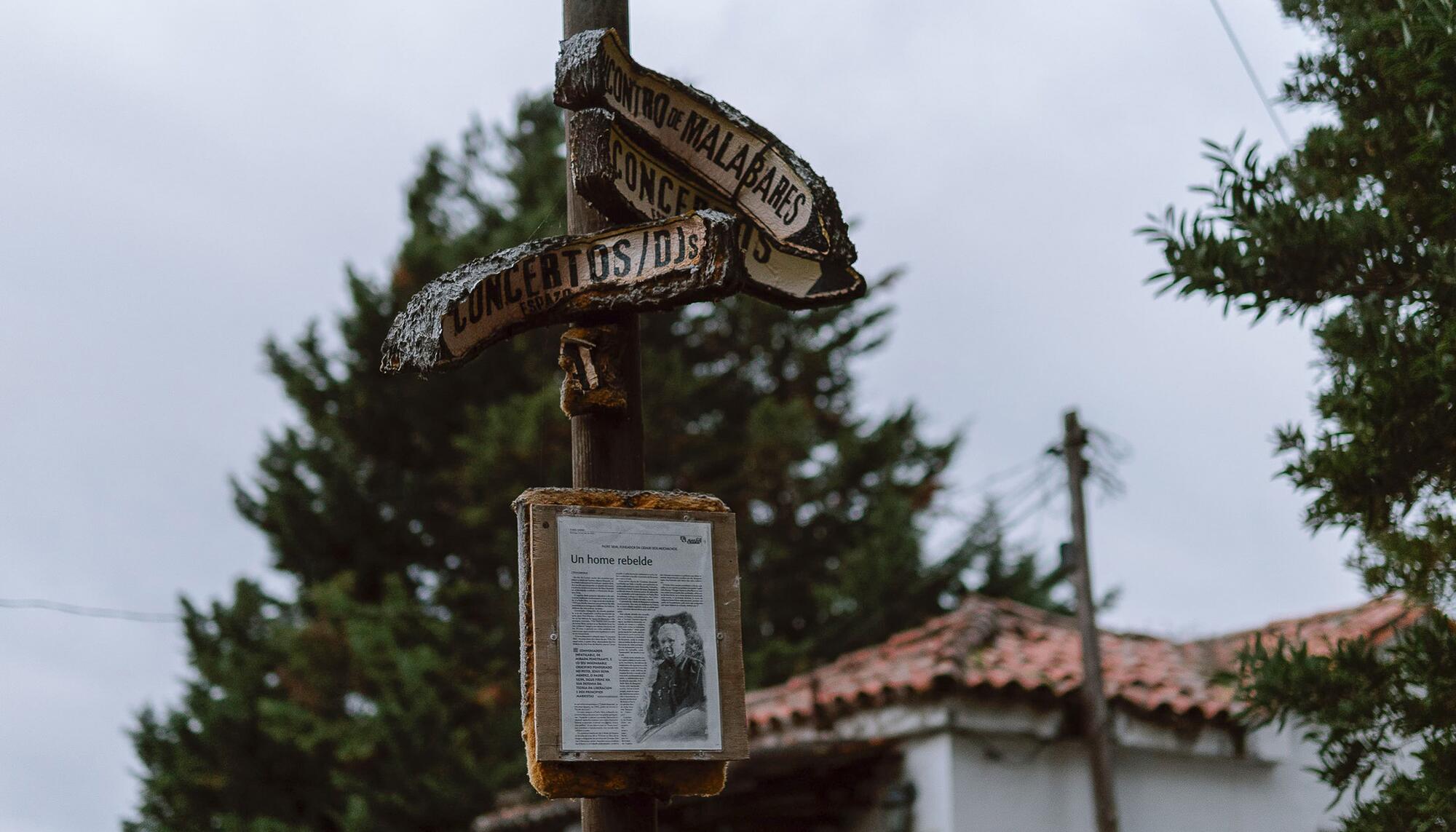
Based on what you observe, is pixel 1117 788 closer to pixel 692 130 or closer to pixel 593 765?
pixel 692 130

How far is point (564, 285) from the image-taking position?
11.4ft

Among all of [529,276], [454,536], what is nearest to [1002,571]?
[454,536]

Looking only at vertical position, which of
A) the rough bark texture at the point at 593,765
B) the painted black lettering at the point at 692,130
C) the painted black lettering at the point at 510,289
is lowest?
the rough bark texture at the point at 593,765

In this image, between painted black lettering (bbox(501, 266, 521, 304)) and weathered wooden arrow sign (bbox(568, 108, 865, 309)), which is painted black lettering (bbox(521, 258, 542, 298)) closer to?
painted black lettering (bbox(501, 266, 521, 304))

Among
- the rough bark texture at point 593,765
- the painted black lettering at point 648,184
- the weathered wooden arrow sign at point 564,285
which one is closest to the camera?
the rough bark texture at point 593,765

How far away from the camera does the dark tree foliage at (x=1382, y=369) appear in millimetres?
4578

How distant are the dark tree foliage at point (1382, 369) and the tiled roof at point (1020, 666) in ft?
13.5

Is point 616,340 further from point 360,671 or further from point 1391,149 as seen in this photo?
point 360,671

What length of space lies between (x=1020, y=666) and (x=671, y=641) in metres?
7.78

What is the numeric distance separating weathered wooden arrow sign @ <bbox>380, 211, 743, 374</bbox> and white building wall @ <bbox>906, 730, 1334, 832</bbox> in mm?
6865

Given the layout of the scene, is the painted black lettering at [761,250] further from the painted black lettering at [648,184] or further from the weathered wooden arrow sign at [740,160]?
the painted black lettering at [648,184]

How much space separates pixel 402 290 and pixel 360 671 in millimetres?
5703

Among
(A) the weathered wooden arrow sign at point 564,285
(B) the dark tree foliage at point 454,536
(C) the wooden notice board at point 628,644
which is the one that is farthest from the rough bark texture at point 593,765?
(B) the dark tree foliage at point 454,536

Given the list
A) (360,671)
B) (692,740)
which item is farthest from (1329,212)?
(360,671)
